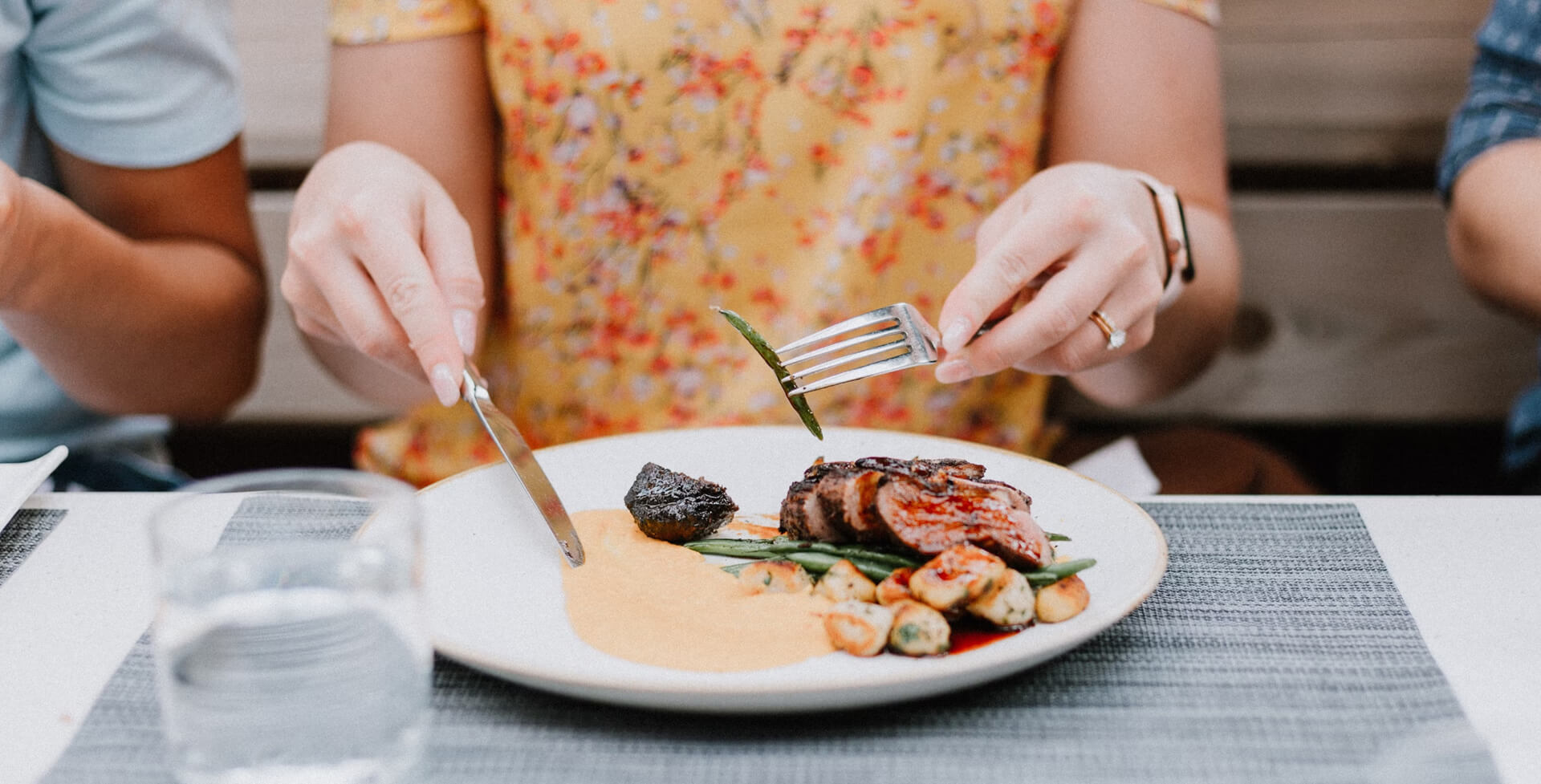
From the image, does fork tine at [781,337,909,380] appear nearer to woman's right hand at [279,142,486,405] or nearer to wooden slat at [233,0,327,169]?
woman's right hand at [279,142,486,405]

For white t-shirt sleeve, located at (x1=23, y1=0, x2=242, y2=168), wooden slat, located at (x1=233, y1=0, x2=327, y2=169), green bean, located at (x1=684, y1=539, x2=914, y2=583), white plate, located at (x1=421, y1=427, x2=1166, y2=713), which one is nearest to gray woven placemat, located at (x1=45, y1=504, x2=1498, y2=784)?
white plate, located at (x1=421, y1=427, x2=1166, y2=713)

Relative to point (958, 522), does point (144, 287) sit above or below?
below

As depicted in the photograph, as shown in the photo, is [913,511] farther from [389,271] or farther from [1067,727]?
[389,271]

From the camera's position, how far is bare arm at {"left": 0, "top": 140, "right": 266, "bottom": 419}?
132cm

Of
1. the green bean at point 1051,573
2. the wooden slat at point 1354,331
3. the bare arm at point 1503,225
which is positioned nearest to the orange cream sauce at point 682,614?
the green bean at point 1051,573

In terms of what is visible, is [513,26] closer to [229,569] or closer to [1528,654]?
[229,569]

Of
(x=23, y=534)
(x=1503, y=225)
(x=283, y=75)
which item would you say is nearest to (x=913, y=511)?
(x=23, y=534)

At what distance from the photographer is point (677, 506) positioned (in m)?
0.95

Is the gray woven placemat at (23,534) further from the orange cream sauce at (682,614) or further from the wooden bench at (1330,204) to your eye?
the wooden bench at (1330,204)

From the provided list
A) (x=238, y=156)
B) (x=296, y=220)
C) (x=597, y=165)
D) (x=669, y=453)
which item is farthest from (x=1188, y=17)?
(x=238, y=156)

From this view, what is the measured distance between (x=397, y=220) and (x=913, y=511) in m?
0.53

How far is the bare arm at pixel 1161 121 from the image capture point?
1.52m

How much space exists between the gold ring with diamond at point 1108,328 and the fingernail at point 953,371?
0.15 m

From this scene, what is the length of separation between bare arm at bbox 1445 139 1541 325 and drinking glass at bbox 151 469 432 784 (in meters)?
1.38
